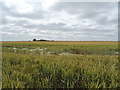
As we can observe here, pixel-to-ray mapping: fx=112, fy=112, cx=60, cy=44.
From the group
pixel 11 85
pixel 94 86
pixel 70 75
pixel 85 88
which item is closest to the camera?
pixel 11 85

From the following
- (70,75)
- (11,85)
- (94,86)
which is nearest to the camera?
(11,85)

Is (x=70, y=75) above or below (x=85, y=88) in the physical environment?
above

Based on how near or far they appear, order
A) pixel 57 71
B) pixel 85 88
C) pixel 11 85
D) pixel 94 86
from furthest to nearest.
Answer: pixel 57 71 < pixel 85 88 < pixel 94 86 < pixel 11 85

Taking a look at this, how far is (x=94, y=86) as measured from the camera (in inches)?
106

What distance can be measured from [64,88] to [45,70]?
114 cm

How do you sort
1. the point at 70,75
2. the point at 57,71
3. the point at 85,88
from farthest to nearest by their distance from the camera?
the point at 57,71 → the point at 70,75 → the point at 85,88

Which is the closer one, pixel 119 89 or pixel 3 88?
A: pixel 3 88

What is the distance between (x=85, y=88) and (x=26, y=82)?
152 cm

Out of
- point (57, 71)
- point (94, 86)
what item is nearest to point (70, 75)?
point (57, 71)

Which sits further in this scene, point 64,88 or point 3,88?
point 64,88

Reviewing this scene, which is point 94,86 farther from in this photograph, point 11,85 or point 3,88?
point 3,88

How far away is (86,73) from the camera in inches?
136

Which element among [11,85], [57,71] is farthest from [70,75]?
[11,85]

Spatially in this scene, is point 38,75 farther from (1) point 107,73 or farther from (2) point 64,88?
(1) point 107,73
